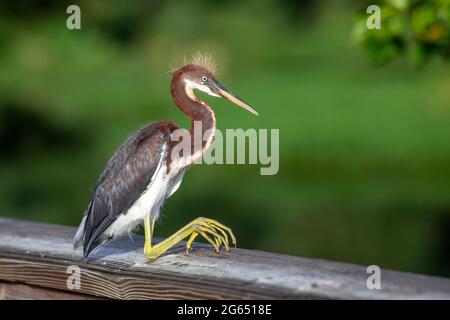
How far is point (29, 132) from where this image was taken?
12617 mm

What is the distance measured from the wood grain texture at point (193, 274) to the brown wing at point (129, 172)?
0.64ft

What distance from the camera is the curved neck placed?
10.0 feet

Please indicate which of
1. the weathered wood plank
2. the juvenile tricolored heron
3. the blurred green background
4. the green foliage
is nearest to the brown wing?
the juvenile tricolored heron

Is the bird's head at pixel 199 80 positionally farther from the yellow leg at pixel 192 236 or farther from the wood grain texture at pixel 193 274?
the wood grain texture at pixel 193 274

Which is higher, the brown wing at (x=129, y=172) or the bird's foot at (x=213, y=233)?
the brown wing at (x=129, y=172)

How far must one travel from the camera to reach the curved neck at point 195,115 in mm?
3051

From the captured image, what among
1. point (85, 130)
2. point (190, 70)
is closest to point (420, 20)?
point (190, 70)

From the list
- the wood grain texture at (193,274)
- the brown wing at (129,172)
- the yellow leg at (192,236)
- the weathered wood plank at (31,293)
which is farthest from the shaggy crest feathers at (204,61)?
the weathered wood plank at (31,293)

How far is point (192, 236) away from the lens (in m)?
2.81

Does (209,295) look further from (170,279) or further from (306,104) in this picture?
(306,104)

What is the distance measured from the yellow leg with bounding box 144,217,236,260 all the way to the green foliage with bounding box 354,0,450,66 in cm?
107

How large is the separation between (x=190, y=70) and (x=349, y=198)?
6.93 meters

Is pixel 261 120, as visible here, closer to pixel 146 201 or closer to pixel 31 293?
pixel 146 201

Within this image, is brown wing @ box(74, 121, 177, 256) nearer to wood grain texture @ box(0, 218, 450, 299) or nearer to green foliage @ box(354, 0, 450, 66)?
wood grain texture @ box(0, 218, 450, 299)
